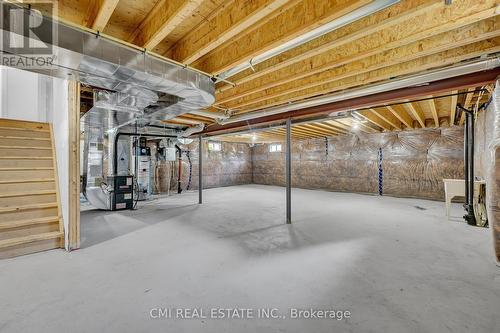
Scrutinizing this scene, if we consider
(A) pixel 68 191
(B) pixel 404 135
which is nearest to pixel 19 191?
(A) pixel 68 191

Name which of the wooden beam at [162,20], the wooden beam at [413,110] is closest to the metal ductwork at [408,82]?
the wooden beam at [413,110]

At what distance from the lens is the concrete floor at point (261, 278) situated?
1.46 metres

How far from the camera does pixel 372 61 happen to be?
87.8 inches

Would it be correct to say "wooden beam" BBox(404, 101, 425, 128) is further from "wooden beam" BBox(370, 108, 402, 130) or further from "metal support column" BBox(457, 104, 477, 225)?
"metal support column" BBox(457, 104, 477, 225)

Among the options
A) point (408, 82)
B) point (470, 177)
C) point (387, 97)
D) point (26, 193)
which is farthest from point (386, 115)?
point (26, 193)

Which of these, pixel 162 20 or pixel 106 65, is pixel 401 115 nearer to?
pixel 162 20

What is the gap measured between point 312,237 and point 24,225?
3773 millimetres

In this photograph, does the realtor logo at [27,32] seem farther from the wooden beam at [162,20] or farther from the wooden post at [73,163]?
the wooden post at [73,163]

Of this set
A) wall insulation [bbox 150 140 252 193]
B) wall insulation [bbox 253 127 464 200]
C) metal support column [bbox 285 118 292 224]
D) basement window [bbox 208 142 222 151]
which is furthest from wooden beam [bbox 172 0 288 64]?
basement window [bbox 208 142 222 151]

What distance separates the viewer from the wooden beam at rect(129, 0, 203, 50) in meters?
1.47

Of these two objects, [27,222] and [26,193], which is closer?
[27,222]

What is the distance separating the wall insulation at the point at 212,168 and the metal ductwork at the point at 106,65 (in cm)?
546

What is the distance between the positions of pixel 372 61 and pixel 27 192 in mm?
4630

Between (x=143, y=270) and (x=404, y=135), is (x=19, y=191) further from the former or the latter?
(x=404, y=135)
